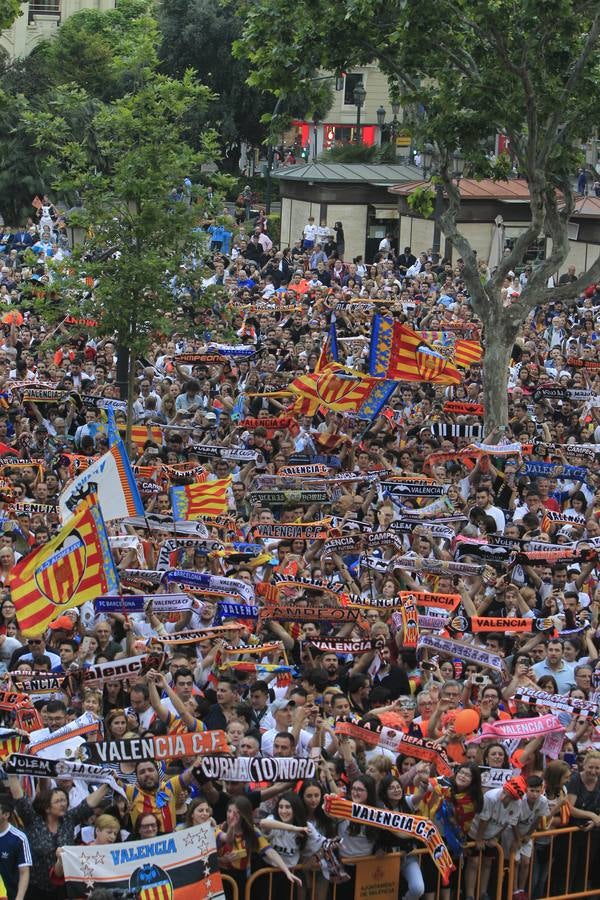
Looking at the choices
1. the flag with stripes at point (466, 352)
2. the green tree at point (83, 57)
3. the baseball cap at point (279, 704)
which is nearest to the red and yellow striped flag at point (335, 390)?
the flag with stripes at point (466, 352)

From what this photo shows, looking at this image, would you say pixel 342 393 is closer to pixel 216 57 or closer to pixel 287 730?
pixel 287 730

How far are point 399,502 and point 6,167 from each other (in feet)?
115

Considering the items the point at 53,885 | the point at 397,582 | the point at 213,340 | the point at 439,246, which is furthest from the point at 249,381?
the point at 439,246

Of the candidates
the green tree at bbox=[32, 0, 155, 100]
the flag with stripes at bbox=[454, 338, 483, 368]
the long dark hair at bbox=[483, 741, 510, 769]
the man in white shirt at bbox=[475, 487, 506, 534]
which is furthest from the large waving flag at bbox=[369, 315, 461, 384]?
the green tree at bbox=[32, 0, 155, 100]

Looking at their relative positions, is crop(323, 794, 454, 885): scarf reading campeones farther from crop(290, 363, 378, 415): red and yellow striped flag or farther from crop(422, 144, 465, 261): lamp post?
crop(422, 144, 465, 261): lamp post

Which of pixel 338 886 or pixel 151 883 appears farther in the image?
pixel 338 886

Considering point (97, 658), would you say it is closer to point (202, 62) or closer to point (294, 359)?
point (294, 359)

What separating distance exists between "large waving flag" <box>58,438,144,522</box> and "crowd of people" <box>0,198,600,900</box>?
0.31m

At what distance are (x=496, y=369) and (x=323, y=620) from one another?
10000 millimetres

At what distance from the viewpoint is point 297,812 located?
35.4ft

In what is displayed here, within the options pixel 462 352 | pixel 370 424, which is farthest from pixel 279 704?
pixel 462 352

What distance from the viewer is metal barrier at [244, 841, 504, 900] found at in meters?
10.8

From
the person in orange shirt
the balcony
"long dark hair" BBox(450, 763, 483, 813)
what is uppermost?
the balcony

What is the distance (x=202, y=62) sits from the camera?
64625 millimetres
